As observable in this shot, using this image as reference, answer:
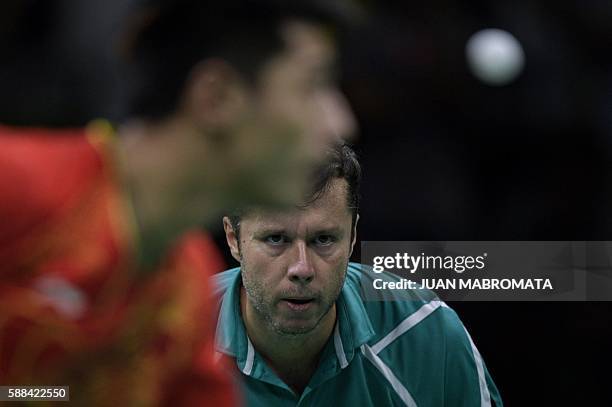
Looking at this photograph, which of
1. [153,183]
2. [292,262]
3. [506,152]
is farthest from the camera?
[506,152]

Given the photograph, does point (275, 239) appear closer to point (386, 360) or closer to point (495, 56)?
point (386, 360)

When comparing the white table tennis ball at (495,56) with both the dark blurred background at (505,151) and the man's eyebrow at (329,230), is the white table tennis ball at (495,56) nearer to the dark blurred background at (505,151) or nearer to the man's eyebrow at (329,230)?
the dark blurred background at (505,151)

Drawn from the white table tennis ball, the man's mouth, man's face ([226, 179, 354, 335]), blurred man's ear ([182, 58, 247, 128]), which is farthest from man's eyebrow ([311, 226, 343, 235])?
blurred man's ear ([182, 58, 247, 128])

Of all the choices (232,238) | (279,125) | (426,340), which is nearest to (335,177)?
(232,238)

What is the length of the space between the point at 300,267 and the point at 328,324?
0.44 ft

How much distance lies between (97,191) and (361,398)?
0.91m

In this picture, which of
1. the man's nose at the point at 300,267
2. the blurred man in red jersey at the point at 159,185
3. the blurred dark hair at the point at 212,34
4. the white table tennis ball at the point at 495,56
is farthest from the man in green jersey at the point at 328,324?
the blurred dark hair at the point at 212,34

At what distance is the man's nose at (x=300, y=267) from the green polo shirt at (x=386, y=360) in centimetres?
9

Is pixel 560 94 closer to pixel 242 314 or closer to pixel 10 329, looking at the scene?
pixel 242 314

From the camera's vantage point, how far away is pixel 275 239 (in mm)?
1579

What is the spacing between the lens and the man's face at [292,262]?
1.57m

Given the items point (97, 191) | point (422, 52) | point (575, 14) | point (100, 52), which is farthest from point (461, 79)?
point (97, 191)

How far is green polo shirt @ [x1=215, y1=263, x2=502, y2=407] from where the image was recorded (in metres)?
1.61

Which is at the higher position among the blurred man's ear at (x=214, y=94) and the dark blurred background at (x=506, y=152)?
the dark blurred background at (x=506, y=152)
